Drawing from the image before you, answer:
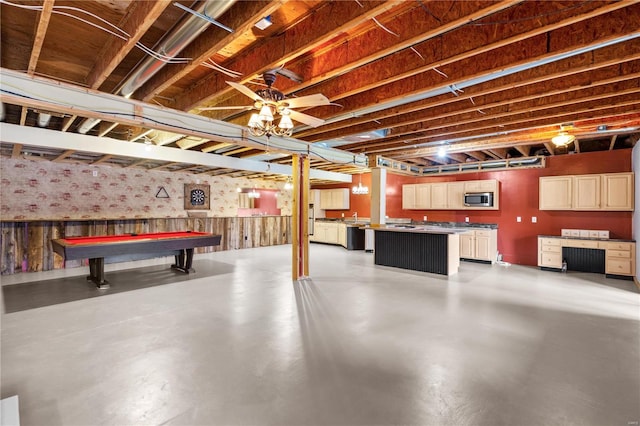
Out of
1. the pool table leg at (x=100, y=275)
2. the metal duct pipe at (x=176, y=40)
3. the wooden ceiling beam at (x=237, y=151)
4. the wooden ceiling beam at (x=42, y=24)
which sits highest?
the wooden ceiling beam at (x=237, y=151)

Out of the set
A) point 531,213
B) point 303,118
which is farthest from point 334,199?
point 303,118

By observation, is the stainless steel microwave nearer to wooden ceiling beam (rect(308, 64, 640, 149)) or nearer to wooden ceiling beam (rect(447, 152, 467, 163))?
wooden ceiling beam (rect(447, 152, 467, 163))

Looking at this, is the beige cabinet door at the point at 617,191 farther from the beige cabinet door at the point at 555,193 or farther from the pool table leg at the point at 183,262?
the pool table leg at the point at 183,262

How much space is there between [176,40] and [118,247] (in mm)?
3849

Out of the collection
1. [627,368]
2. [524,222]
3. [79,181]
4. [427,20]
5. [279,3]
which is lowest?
[627,368]

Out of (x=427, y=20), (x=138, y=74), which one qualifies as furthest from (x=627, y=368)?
(x=138, y=74)

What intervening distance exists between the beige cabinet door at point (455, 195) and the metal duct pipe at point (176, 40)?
740 centimetres

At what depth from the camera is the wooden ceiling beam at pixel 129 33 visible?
1920 millimetres

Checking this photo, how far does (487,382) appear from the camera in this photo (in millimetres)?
2295

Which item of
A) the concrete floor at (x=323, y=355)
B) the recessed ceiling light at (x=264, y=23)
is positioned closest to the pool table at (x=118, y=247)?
the concrete floor at (x=323, y=355)

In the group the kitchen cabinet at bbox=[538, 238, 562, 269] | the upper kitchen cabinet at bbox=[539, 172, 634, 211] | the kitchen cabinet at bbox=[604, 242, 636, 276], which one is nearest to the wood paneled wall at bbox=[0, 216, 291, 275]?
the kitchen cabinet at bbox=[538, 238, 562, 269]

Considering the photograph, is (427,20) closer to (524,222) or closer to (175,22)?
(175,22)

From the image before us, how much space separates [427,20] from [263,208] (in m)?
9.76

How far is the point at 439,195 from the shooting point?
8.36 m
